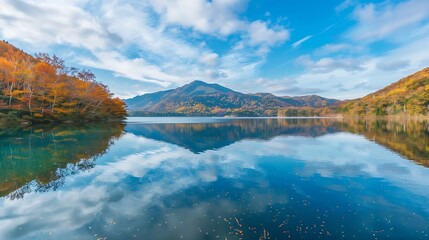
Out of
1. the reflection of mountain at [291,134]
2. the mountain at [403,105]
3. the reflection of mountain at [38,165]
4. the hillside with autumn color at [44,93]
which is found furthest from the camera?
the mountain at [403,105]

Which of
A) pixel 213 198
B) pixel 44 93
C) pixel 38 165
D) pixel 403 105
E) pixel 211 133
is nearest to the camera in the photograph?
pixel 213 198

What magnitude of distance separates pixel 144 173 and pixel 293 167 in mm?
13773

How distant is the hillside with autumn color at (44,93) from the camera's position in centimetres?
6812

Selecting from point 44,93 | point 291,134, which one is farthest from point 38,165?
point 44,93

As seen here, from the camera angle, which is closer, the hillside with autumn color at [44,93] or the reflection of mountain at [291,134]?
the reflection of mountain at [291,134]

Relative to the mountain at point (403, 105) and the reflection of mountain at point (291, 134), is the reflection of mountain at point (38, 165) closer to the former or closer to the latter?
the reflection of mountain at point (291, 134)

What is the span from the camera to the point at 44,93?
78.1 metres

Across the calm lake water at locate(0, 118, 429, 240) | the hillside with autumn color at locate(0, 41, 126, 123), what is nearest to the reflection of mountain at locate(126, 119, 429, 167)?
the calm lake water at locate(0, 118, 429, 240)

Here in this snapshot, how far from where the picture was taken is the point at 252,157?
27.3m

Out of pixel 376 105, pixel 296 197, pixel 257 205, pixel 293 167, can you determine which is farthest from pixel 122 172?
pixel 376 105

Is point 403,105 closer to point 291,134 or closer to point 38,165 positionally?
point 291,134

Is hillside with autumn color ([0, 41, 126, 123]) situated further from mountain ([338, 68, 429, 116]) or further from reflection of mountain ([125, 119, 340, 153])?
mountain ([338, 68, 429, 116])

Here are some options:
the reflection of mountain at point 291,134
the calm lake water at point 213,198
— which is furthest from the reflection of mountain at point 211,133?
the calm lake water at point 213,198

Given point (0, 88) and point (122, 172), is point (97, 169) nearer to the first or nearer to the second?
point (122, 172)
